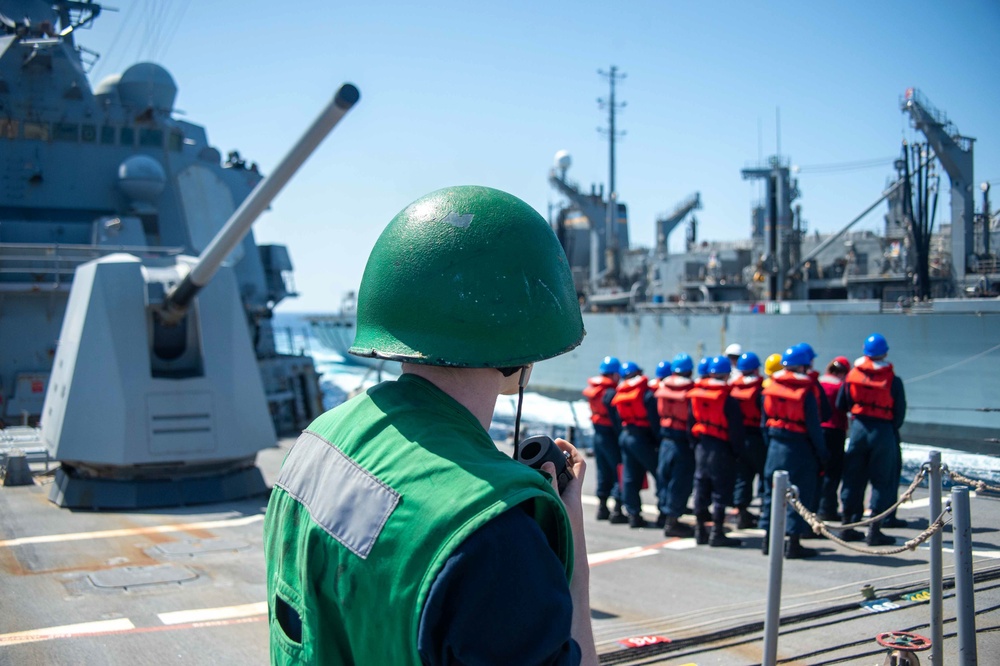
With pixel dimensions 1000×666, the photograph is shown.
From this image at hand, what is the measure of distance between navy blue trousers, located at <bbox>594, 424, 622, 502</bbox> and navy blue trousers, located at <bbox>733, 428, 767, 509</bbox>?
1.07 metres

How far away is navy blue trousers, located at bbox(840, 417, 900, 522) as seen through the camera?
21.4 ft

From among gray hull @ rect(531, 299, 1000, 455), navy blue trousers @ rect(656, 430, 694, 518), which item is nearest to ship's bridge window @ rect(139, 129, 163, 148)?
gray hull @ rect(531, 299, 1000, 455)

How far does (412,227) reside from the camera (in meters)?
1.43

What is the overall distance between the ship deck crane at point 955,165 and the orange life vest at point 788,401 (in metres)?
11.7

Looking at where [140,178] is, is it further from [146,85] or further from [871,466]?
[871,466]

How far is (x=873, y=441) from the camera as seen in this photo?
662 centimetres

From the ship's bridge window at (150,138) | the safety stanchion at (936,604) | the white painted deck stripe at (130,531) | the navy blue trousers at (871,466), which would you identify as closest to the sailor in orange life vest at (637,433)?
the navy blue trousers at (871,466)

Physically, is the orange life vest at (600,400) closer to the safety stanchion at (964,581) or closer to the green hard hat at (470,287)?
the safety stanchion at (964,581)

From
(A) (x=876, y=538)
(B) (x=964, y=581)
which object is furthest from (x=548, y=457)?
(A) (x=876, y=538)

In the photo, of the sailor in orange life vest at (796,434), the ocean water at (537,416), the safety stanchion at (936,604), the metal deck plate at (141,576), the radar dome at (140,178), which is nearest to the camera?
the safety stanchion at (936,604)

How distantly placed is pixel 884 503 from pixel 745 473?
4.44 feet

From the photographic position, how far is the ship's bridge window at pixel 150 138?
48.2 ft

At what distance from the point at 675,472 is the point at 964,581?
463 centimetres

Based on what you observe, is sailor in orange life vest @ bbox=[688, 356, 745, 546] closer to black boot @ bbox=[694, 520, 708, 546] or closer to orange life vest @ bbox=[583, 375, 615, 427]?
black boot @ bbox=[694, 520, 708, 546]
